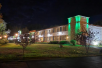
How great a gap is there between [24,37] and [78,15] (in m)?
20.1

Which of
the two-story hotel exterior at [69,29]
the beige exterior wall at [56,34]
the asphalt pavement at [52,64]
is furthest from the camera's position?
the beige exterior wall at [56,34]

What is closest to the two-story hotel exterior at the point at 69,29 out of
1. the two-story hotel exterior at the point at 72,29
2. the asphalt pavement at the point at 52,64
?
the two-story hotel exterior at the point at 72,29

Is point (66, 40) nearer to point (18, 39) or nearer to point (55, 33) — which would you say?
point (55, 33)

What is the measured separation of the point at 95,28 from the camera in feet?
112

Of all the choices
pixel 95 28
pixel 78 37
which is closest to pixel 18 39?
pixel 78 37

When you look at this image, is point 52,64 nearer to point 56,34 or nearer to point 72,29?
point 72,29

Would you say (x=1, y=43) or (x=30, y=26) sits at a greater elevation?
(x=30, y=26)

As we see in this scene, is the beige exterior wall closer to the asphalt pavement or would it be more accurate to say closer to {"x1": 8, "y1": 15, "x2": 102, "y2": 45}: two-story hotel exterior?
{"x1": 8, "y1": 15, "x2": 102, "y2": 45}: two-story hotel exterior

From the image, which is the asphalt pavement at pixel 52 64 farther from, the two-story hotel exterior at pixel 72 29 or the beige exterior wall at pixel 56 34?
the beige exterior wall at pixel 56 34

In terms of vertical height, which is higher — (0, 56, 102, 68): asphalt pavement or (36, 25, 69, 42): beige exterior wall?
(36, 25, 69, 42): beige exterior wall

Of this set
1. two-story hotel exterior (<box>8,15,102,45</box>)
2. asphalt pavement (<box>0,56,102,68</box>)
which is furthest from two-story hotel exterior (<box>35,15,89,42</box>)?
asphalt pavement (<box>0,56,102,68</box>)

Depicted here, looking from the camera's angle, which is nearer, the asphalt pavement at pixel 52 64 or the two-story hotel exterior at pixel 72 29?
the asphalt pavement at pixel 52 64

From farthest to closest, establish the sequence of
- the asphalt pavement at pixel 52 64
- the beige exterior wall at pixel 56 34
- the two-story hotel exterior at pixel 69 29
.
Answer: the beige exterior wall at pixel 56 34, the two-story hotel exterior at pixel 69 29, the asphalt pavement at pixel 52 64

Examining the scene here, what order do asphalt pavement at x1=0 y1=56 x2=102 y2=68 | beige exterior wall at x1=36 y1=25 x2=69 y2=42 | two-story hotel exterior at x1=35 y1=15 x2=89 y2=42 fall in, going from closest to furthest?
asphalt pavement at x1=0 y1=56 x2=102 y2=68 → two-story hotel exterior at x1=35 y1=15 x2=89 y2=42 → beige exterior wall at x1=36 y1=25 x2=69 y2=42
